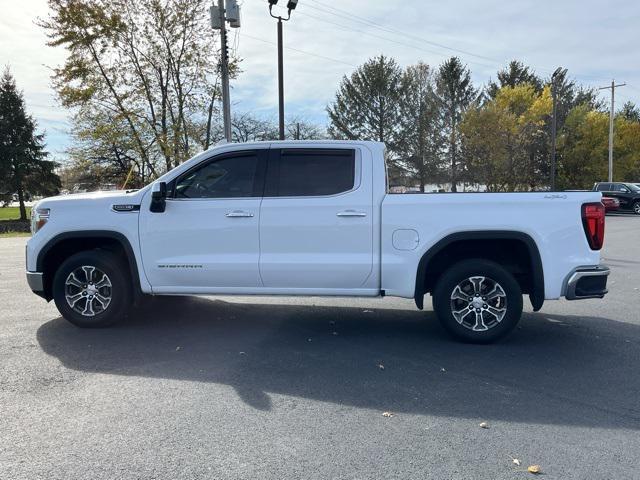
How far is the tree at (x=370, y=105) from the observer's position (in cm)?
4847

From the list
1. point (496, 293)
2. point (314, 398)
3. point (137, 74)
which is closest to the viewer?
point (314, 398)

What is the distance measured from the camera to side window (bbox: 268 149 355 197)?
216 inches

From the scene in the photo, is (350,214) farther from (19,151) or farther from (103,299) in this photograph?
(19,151)

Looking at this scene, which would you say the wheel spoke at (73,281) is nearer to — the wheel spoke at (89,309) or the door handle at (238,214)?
the wheel spoke at (89,309)

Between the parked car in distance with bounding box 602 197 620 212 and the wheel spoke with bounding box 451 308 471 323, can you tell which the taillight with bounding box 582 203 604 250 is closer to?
the parked car in distance with bounding box 602 197 620 212

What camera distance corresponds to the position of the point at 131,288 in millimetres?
5867

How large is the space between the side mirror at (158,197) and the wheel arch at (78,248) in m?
0.48

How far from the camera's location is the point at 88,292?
5.85 metres

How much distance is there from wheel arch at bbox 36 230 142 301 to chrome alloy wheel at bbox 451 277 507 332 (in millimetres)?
3355

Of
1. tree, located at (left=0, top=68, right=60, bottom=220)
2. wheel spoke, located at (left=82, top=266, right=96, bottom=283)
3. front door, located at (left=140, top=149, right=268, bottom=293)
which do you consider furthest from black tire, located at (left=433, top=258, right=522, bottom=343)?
tree, located at (left=0, top=68, right=60, bottom=220)

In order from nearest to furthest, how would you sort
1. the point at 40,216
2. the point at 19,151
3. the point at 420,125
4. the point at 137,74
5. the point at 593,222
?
the point at 593,222 → the point at 40,216 → the point at 137,74 → the point at 420,125 → the point at 19,151

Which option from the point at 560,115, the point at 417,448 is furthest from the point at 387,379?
the point at 560,115

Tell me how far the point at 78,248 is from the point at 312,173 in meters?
2.81

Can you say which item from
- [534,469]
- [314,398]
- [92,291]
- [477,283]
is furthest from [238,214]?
[534,469]
